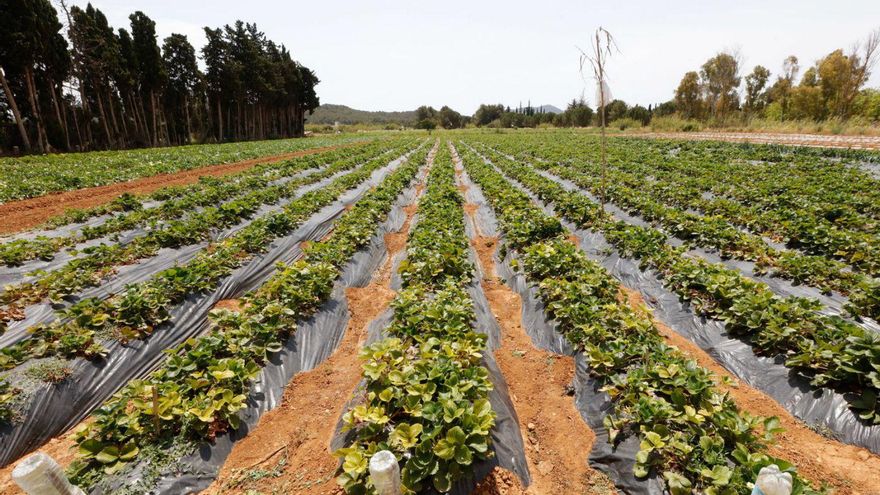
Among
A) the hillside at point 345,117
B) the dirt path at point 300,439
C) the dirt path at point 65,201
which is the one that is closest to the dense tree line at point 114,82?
the dirt path at point 65,201

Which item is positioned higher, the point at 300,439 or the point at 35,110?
the point at 35,110

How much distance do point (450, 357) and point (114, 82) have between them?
4364 centimetres

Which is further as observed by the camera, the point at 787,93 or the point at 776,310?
the point at 787,93

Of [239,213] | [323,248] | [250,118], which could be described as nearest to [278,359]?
[323,248]

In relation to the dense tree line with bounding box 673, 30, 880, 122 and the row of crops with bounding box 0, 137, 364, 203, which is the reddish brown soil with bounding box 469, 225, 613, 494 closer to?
the row of crops with bounding box 0, 137, 364, 203

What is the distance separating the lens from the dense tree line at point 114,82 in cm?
2406

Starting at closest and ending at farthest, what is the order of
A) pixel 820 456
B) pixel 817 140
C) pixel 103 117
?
pixel 820 456 < pixel 817 140 < pixel 103 117

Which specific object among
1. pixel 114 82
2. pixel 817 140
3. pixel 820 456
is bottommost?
pixel 820 456

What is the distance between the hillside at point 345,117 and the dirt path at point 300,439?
13113 cm

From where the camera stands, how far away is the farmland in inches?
117

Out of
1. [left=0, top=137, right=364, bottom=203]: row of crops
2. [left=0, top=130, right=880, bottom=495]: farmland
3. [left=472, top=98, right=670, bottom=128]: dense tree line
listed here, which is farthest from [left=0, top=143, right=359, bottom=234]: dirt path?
[left=472, top=98, right=670, bottom=128]: dense tree line

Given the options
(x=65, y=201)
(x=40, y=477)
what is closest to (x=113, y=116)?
(x=65, y=201)

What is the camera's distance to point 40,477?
2045 mm

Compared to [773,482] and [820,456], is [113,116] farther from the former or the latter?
[820,456]
